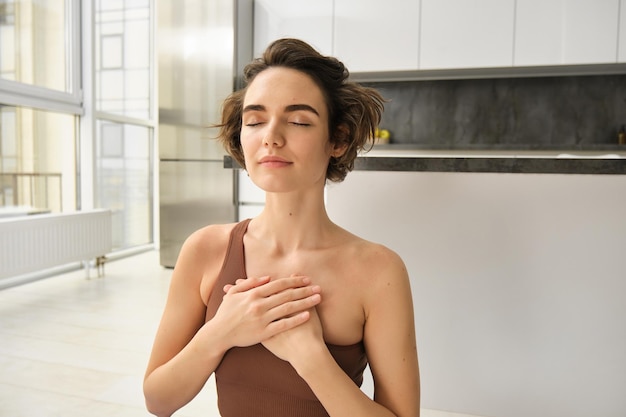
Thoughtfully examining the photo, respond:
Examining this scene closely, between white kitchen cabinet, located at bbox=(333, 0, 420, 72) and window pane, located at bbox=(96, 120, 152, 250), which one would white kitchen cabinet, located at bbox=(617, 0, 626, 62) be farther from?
window pane, located at bbox=(96, 120, 152, 250)

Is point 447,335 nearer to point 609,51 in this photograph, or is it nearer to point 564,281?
point 564,281

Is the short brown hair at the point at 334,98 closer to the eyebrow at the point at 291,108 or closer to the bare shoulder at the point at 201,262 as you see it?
the eyebrow at the point at 291,108

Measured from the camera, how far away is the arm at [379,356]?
2.60ft

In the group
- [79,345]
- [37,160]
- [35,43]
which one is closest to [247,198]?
[37,160]

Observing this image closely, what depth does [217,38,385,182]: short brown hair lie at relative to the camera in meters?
0.91

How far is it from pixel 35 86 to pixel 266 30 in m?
1.88

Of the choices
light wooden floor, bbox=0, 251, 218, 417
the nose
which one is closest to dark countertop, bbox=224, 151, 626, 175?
the nose

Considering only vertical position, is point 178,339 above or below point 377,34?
below

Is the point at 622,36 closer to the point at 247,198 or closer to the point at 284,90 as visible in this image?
the point at 247,198

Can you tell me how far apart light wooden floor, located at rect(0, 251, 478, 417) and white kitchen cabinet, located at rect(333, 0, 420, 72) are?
2.38 m

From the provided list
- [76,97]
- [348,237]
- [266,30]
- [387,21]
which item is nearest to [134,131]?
[76,97]

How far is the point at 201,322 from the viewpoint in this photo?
962mm

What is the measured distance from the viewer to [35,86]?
3773mm

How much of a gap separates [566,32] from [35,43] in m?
4.02
